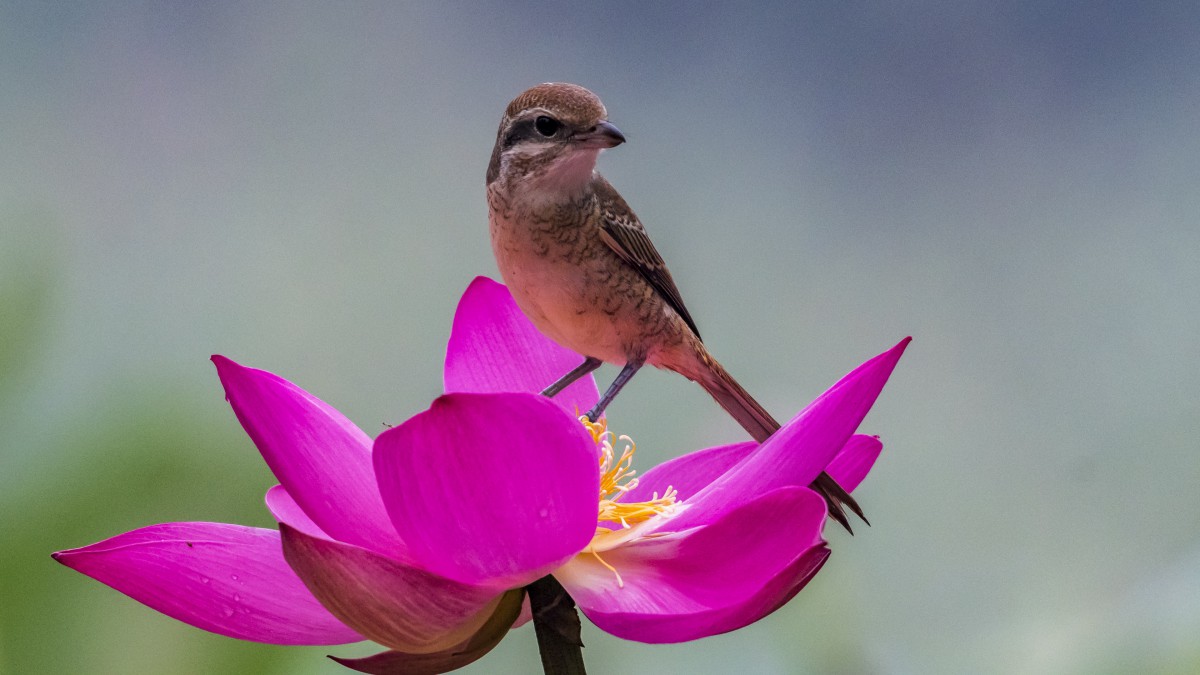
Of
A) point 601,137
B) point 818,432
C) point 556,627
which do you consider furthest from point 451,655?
point 601,137

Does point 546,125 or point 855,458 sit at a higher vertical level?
point 546,125

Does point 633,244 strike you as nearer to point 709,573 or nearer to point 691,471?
point 691,471

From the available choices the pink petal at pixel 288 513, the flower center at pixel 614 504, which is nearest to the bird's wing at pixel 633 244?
the flower center at pixel 614 504

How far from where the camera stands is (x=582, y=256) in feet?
1.90

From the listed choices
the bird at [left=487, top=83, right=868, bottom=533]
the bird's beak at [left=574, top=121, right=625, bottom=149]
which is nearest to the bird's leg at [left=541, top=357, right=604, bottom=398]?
the bird at [left=487, top=83, right=868, bottom=533]

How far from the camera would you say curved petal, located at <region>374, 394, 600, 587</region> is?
0.31 meters

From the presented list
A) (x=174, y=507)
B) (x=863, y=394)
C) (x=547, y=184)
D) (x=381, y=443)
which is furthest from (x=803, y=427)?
(x=174, y=507)

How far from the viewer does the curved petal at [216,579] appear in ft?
1.15

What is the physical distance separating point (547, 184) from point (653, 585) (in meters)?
0.26

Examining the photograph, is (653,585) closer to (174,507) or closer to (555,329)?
(555,329)

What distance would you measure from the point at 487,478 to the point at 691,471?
0.59ft

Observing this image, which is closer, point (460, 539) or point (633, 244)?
point (460, 539)

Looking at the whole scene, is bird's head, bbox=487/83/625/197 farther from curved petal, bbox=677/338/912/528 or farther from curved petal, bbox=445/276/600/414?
curved petal, bbox=677/338/912/528

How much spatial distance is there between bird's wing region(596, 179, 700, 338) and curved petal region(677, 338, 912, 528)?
24cm
